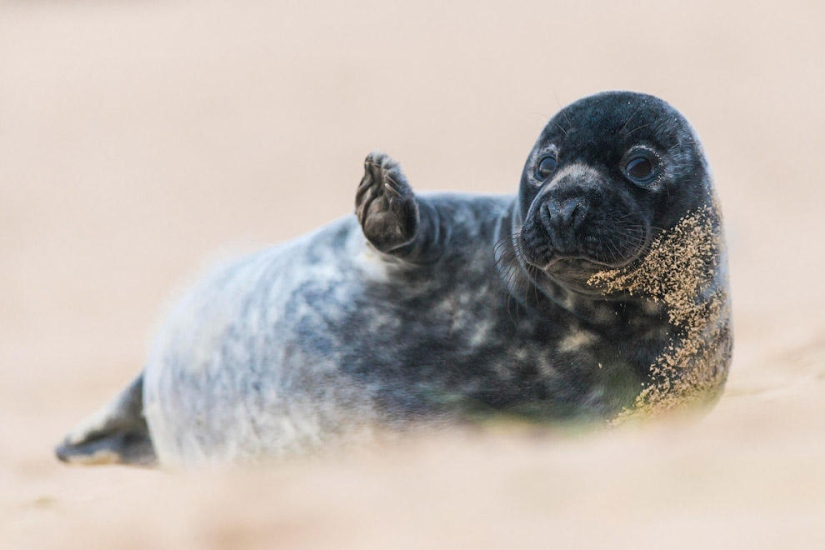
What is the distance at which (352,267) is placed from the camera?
3.29 m

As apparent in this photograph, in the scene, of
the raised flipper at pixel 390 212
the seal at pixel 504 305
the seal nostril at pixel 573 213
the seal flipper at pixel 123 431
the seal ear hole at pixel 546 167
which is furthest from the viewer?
the seal flipper at pixel 123 431

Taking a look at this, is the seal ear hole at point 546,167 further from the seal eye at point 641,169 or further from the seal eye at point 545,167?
the seal eye at point 641,169

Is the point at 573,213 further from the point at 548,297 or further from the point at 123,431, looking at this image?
the point at 123,431

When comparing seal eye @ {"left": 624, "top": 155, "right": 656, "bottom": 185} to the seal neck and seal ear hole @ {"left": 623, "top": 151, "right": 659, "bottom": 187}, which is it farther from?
the seal neck

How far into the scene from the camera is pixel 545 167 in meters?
2.90

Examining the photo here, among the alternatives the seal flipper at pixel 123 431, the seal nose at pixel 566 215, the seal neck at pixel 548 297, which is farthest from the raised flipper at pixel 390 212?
the seal flipper at pixel 123 431

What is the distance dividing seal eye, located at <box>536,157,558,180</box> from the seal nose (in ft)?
0.75

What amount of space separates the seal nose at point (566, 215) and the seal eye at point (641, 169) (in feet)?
0.67

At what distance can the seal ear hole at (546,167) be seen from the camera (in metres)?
2.87

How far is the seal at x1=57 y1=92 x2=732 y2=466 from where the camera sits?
2.76m

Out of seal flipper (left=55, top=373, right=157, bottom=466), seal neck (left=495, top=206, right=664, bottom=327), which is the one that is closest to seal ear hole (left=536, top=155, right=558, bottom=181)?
seal neck (left=495, top=206, right=664, bottom=327)

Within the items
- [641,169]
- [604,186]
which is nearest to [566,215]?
[604,186]

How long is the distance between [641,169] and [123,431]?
254 cm

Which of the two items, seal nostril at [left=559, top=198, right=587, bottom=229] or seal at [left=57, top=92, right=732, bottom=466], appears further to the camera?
seal at [left=57, top=92, right=732, bottom=466]
